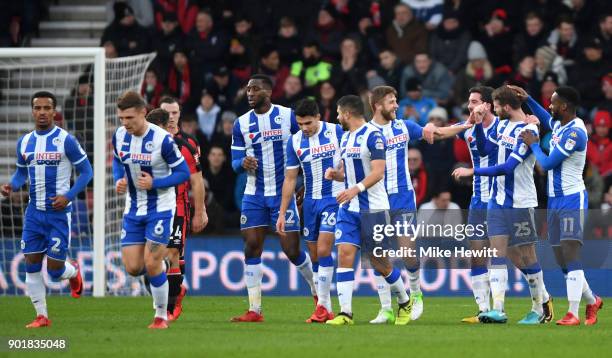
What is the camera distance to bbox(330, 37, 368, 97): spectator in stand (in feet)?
70.7

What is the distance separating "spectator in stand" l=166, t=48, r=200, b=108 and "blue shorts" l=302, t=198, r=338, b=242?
8.65 meters

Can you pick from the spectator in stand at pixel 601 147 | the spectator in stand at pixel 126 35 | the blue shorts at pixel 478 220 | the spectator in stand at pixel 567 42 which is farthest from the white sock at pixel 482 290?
the spectator in stand at pixel 126 35

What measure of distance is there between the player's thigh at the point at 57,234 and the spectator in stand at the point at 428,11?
1022 cm

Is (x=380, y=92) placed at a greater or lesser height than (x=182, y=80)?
lesser

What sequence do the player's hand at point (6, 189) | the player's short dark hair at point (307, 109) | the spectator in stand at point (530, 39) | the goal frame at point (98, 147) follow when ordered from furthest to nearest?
1. the spectator in stand at point (530, 39)
2. the goal frame at point (98, 147)
3. the player's hand at point (6, 189)
4. the player's short dark hair at point (307, 109)

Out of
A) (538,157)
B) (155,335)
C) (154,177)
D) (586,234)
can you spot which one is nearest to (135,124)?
(154,177)

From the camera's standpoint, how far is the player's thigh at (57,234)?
14078 millimetres

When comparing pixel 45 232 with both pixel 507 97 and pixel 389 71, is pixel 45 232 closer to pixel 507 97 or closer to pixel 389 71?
pixel 507 97

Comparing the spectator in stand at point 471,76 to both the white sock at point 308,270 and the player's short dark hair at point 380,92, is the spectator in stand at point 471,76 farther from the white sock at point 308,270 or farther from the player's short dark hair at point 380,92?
the player's short dark hair at point 380,92

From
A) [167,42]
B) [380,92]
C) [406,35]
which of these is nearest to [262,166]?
[380,92]

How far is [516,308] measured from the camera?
16.4 meters

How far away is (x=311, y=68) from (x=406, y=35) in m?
1.80

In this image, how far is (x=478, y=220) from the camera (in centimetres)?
1405

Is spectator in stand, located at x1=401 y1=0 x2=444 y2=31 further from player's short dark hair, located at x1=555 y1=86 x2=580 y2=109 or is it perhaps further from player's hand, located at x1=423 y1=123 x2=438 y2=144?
player's short dark hair, located at x1=555 y1=86 x2=580 y2=109
